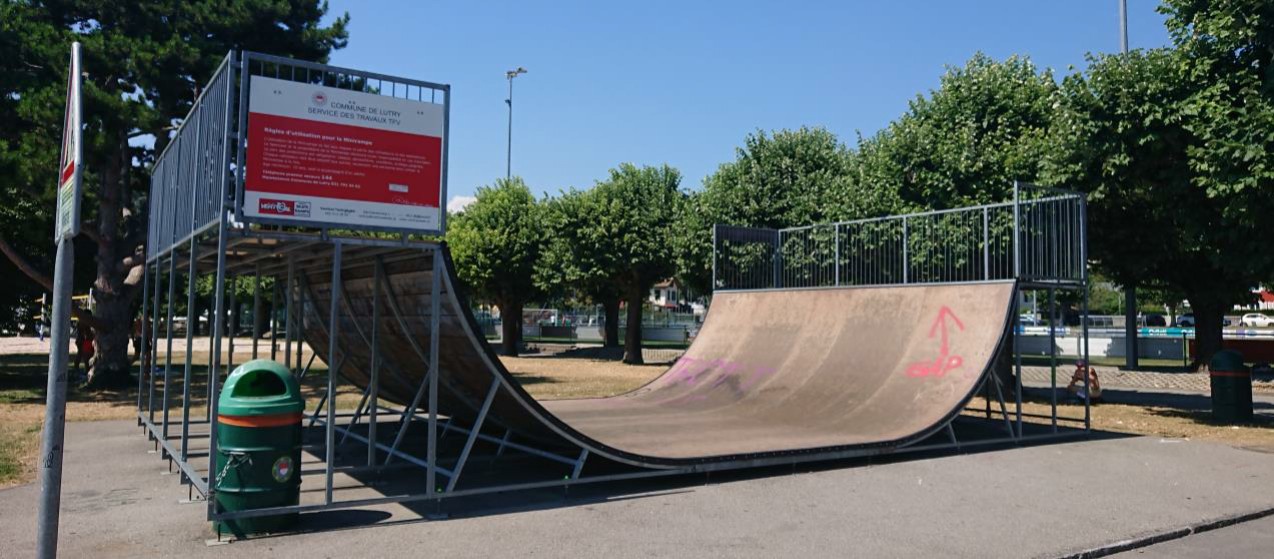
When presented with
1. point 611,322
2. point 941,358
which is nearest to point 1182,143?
point 941,358

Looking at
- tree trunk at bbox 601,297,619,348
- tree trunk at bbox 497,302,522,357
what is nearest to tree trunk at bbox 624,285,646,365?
tree trunk at bbox 601,297,619,348

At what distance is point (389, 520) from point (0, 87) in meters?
16.2

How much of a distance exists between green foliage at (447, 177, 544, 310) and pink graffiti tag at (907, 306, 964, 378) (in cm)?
2400

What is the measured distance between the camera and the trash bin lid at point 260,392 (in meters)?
6.84

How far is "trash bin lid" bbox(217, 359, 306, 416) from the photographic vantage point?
6840 millimetres

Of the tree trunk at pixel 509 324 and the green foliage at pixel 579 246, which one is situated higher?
the green foliage at pixel 579 246

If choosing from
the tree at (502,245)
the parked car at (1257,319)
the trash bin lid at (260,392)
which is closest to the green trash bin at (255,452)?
the trash bin lid at (260,392)

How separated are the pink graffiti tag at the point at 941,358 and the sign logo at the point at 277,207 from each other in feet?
28.2

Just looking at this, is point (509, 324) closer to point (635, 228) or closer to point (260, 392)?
point (635, 228)

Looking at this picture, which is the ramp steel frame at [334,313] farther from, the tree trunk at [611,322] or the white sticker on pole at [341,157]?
the tree trunk at [611,322]

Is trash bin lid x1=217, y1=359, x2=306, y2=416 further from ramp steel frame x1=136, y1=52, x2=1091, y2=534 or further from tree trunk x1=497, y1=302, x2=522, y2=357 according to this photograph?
tree trunk x1=497, y1=302, x2=522, y2=357

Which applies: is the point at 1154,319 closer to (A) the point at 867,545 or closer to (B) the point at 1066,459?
(B) the point at 1066,459

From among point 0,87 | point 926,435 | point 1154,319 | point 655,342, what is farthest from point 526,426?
point 1154,319

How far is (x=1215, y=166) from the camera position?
43.0ft
